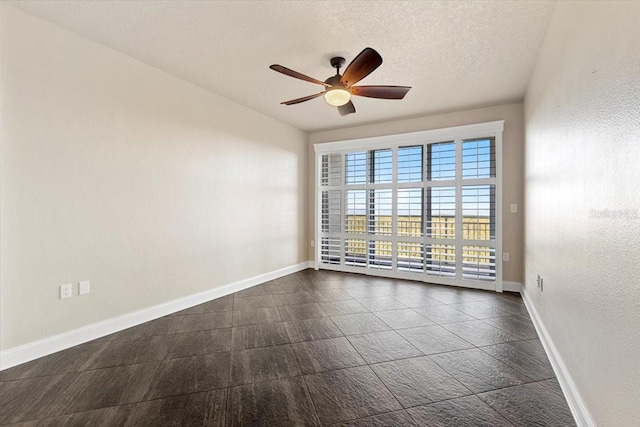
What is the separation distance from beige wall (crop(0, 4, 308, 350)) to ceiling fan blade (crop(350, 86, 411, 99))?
203 cm

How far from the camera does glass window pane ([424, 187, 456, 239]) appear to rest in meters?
4.59

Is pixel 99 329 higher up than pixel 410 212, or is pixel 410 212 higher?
pixel 410 212

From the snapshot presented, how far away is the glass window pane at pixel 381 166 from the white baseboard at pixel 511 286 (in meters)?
2.34

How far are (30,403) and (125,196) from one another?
1767mm

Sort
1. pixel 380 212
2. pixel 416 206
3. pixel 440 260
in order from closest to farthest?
pixel 440 260, pixel 416 206, pixel 380 212

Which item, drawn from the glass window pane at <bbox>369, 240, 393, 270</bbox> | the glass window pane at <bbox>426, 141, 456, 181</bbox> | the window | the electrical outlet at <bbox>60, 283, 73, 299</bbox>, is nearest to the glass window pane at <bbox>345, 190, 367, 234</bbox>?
the window

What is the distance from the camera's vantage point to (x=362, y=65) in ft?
7.94

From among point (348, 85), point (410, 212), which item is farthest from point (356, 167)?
point (348, 85)

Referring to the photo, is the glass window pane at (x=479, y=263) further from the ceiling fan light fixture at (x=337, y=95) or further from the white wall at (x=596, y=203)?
the ceiling fan light fixture at (x=337, y=95)

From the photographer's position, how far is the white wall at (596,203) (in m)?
1.10

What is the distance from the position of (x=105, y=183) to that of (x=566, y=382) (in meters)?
3.91

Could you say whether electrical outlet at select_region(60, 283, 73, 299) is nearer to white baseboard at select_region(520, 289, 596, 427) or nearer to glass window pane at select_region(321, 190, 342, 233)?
white baseboard at select_region(520, 289, 596, 427)

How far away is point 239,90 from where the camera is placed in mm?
3818

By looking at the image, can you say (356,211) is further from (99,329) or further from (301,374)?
(99,329)
